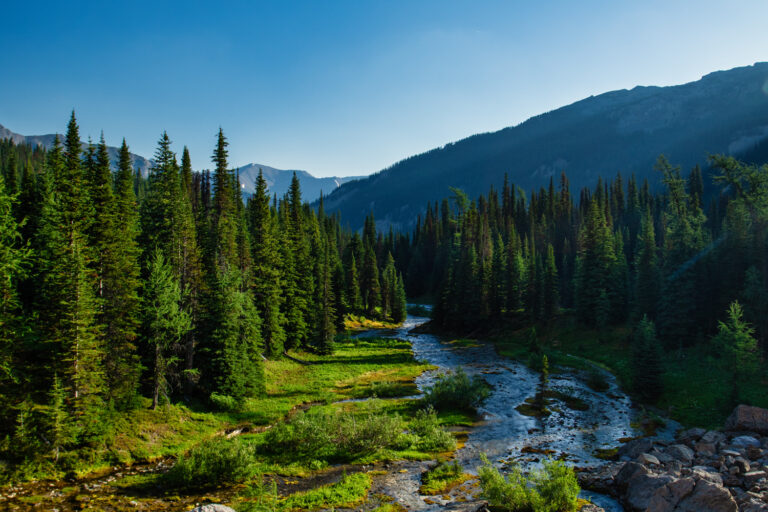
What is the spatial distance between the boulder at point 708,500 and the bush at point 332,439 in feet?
52.8

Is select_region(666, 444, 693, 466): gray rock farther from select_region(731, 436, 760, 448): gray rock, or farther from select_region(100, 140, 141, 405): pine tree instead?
select_region(100, 140, 141, 405): pine tree

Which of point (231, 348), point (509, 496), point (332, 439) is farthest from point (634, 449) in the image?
point (231, 348)

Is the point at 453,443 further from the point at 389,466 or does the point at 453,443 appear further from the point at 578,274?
the point at 578,274

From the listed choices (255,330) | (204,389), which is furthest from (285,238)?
(204,389)

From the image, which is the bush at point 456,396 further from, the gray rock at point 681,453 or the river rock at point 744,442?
the river rock at point 744,442

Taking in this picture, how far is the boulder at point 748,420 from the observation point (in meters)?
29.6

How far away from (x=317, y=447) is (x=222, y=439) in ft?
21.2

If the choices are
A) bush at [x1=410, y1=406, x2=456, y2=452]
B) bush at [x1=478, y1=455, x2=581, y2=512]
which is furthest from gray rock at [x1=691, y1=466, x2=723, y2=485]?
bush at [x1=410, y1=406, x2=456, y2=452]

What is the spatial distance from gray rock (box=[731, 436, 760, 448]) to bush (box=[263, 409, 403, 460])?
21357 mm

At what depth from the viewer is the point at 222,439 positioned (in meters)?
29.4

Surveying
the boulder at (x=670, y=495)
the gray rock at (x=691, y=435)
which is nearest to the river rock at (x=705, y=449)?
the gray rock at (x=691, y=435)

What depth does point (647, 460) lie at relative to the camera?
24.7 metres

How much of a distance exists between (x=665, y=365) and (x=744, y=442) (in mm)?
24600

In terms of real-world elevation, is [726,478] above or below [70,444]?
below
